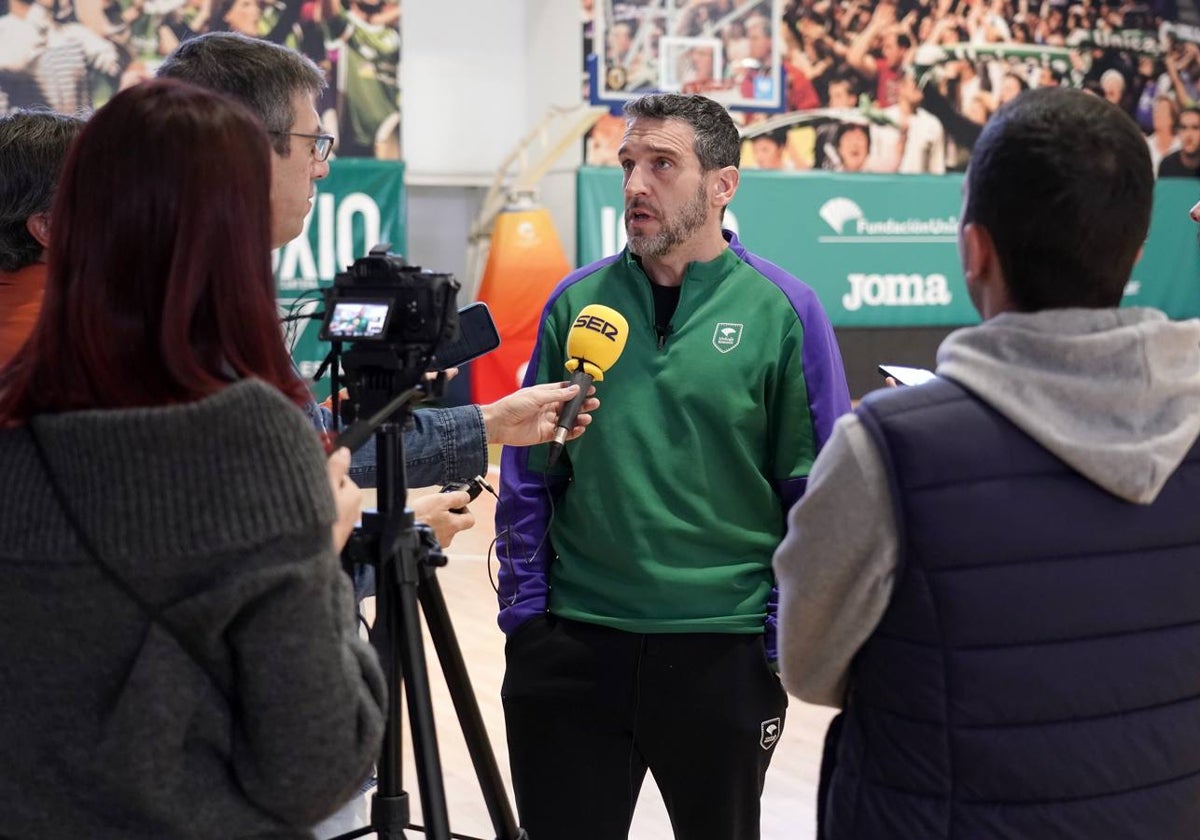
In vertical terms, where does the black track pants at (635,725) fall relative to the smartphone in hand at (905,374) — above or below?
below

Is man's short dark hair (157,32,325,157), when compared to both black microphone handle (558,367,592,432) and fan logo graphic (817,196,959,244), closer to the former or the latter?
black microphone handle (558,367,592,432)

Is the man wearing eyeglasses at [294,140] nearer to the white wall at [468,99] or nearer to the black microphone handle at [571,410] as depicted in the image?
the black microphone handle at [571,410]

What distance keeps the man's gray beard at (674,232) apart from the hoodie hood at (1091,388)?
1173 mm

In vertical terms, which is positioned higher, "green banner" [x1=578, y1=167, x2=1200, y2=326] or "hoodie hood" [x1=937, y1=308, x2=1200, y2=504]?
"hoodie hood" [x1=937, y1=308, x2=1200, y2=504]

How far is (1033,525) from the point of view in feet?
4.54

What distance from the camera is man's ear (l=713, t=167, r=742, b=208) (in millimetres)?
2645

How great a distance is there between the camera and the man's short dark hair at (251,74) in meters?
A: 2.00

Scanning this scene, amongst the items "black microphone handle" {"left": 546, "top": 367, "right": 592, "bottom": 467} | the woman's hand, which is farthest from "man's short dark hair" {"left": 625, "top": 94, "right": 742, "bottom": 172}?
the woman's hand

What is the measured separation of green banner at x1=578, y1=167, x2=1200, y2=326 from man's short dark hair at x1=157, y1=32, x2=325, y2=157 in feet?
23.6

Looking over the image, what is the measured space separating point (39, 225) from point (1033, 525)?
5.25ft

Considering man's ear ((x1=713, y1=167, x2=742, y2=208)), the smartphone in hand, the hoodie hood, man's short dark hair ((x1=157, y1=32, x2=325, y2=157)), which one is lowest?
the smartphone in hand

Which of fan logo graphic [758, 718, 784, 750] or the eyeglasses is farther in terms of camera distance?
fan logo graphic [758, 718, 784, 750]

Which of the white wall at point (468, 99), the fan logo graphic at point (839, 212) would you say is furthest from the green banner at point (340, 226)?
the fan logo graphic at point (839, 212)

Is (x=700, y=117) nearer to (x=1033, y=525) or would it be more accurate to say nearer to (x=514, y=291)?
(x=1033, y=525)
